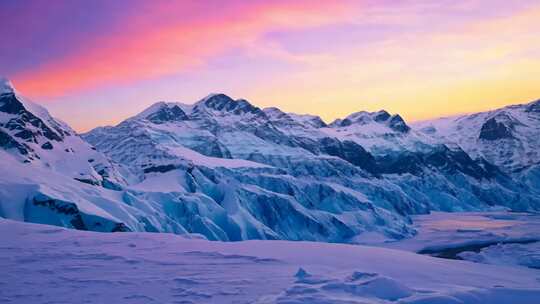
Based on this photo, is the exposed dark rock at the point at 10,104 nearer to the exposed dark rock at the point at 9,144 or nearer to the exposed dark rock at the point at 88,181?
the exposed dark rock at the point at 9,144

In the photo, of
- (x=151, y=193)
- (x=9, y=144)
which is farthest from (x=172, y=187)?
(x=9, y=144)

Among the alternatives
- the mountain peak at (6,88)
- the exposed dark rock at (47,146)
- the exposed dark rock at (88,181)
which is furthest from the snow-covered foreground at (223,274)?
the mountain peak at (6,88)

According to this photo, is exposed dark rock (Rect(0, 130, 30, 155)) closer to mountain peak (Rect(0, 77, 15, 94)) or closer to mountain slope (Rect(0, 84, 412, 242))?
mountain slope (Rect(0, 84, 412, 242))

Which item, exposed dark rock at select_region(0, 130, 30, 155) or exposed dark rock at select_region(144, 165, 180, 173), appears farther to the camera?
exposed dark rock at select_region(144, 165, 180, 173)

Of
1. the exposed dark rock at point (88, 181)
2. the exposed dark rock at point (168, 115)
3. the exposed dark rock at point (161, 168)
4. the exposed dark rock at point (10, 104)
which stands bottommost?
the exposed dark rock at point (88, 181)

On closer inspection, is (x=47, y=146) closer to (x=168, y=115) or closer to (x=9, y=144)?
(x=9, y=144)

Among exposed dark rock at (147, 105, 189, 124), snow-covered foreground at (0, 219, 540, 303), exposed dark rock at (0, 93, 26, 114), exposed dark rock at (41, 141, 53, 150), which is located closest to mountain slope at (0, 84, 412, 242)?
exposed dark rock at (41, 141, 53, 150)

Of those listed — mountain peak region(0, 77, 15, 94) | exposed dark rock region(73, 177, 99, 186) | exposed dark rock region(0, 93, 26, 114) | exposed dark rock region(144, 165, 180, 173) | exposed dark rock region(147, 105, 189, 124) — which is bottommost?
exposed dark rock region(73, 177, 99, 186)

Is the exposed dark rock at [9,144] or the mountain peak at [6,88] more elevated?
the mountain peak at [6,88]

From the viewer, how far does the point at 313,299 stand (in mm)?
18719

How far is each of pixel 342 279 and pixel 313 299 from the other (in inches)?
131

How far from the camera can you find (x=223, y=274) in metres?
23.6

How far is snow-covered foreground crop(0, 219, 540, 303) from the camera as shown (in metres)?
19.7

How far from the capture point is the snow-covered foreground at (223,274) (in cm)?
1969
